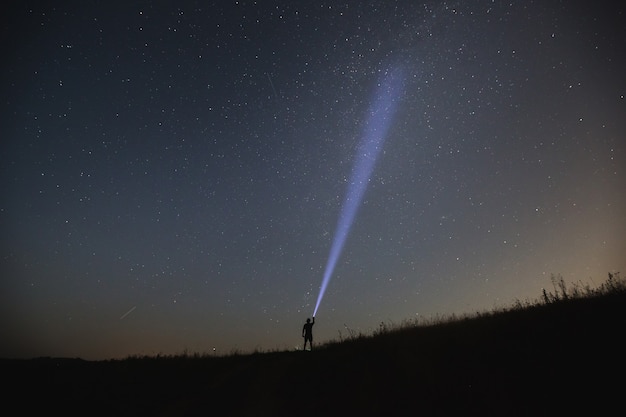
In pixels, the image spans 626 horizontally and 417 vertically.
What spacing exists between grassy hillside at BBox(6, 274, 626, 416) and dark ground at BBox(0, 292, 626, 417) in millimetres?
27

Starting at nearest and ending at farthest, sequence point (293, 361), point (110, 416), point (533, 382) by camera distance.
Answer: point (533, 382)
point (110, 416)
point (293, 361)

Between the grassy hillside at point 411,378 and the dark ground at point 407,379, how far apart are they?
27 millimetres

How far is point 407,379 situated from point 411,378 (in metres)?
0.09

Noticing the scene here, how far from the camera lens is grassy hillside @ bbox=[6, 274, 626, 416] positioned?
526 cm

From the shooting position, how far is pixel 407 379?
701 cm

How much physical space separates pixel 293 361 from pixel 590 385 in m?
9.33

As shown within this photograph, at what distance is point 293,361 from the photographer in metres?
12.4

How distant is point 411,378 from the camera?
6973 mm

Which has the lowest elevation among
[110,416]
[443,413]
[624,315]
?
[110,416]

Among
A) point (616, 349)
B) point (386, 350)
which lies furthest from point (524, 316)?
point (386, 350)

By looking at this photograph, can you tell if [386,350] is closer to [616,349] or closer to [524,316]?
[524,316]

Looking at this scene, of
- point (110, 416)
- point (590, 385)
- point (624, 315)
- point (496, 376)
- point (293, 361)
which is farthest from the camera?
point (293, 361)

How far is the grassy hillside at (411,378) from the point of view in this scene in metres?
5.26

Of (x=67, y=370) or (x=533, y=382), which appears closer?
(x=533, y=382)
